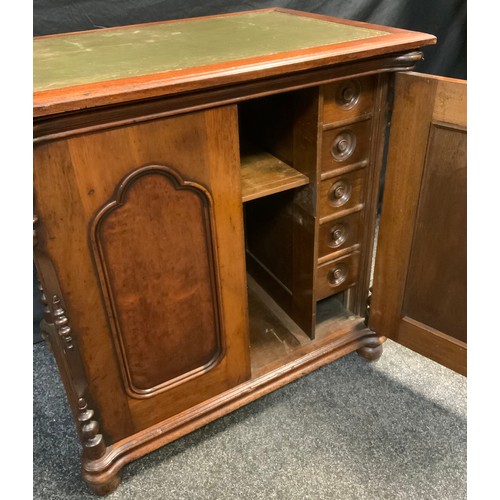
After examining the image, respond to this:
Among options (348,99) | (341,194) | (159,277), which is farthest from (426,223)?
(159,277)

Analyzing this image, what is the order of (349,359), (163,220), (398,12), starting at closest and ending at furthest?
1. (163,220)
2. (349,359)
3. (398,12)

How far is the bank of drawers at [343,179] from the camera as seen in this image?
1.02 meters

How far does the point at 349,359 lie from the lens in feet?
4.59

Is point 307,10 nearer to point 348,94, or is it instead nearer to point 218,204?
point 348,94

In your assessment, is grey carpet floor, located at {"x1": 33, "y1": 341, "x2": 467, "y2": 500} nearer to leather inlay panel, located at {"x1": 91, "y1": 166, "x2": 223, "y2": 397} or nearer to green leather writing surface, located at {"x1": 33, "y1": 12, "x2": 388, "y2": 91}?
leather inlay panel, located at {"x1": 91, "y1": 166, "x2": 223, "y2": 397}

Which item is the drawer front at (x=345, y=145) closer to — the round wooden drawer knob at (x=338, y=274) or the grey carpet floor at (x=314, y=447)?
the round wooden drawer knob at (x=338, y=274)

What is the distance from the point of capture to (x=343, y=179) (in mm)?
1118

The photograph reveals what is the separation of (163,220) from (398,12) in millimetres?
1271

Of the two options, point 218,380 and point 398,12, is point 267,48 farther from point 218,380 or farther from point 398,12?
point 398,12

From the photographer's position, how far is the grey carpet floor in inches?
42.0

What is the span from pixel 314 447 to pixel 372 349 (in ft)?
1.12

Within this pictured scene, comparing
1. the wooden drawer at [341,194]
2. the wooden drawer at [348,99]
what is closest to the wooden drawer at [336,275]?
the wooden drawer at [341,194]

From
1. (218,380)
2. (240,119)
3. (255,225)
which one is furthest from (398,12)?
(218,380)

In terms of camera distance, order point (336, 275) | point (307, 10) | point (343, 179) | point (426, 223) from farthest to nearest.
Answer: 1. point (307, 10)
2. point (336, 275)
3. point (343, 179)
4. point (426, 223)
